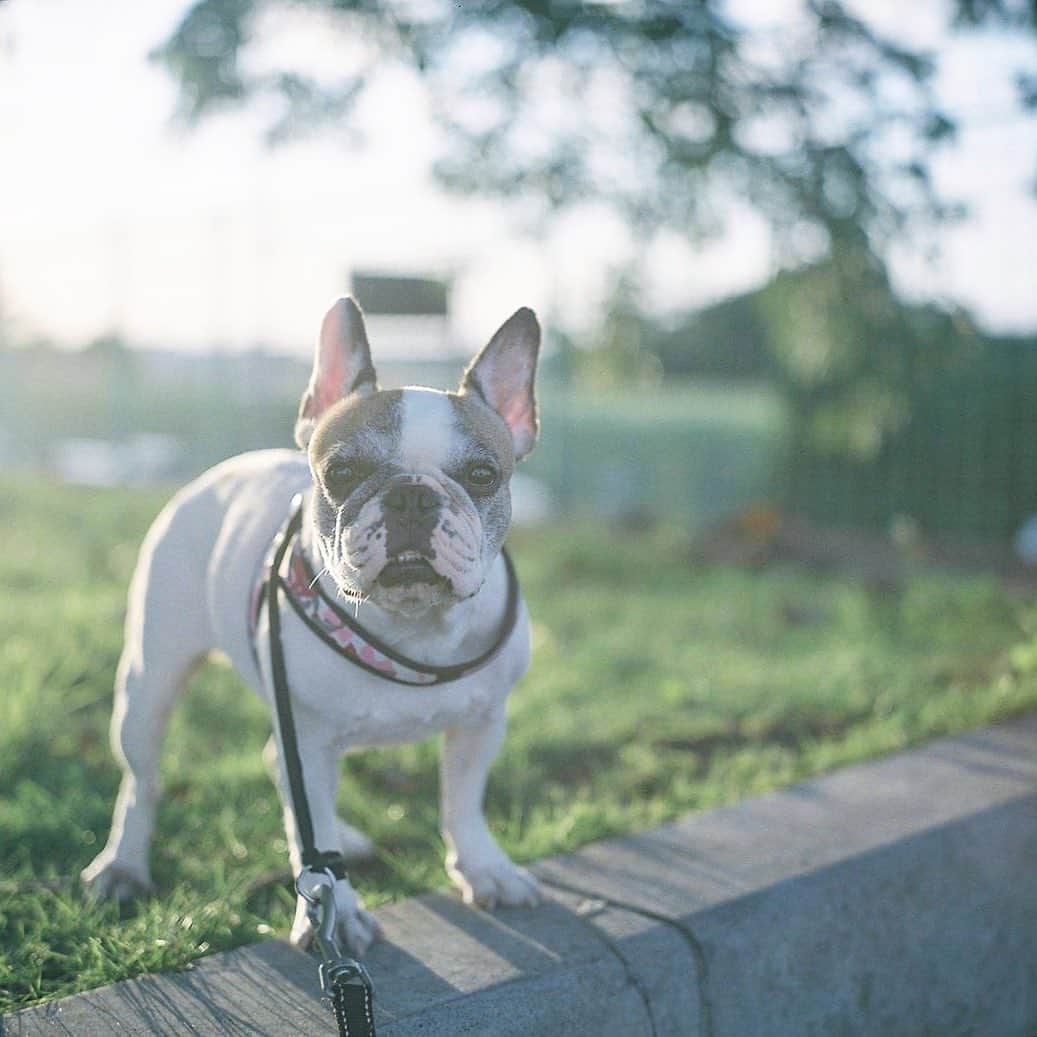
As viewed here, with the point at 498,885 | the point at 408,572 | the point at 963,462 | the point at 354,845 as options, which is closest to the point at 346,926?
the point at 498,885

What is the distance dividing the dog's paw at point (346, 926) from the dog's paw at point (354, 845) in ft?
1.75

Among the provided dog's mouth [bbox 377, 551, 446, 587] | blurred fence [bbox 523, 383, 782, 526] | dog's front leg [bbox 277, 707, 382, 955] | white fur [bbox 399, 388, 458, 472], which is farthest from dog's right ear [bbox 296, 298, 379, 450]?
blurred fence [bbox 523, 383, 782, 526]

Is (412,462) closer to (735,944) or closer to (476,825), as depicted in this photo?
(476,825)

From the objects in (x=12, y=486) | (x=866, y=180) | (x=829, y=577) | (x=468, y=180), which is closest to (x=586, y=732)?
(x=866, y=180)

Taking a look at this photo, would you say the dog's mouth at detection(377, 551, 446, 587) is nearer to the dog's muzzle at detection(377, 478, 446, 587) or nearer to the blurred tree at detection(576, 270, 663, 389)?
the dog's muzzle at detection(377, 478, 446, 587)

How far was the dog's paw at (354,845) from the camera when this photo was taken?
8.87ft

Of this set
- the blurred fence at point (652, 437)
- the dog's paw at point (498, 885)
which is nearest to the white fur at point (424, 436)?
the dog's paw at point (498, 885)

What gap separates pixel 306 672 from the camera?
2.09 metres

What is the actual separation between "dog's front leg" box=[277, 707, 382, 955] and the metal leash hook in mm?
121

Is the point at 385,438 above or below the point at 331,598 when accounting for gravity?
above

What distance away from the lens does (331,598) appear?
6.86 feet

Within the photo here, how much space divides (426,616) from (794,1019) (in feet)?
3.57

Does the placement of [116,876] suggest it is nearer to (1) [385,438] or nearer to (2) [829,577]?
(1) [385,438]

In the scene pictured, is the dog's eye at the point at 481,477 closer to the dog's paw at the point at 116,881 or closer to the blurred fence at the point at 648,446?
the dog's paw at the point at 116,881
